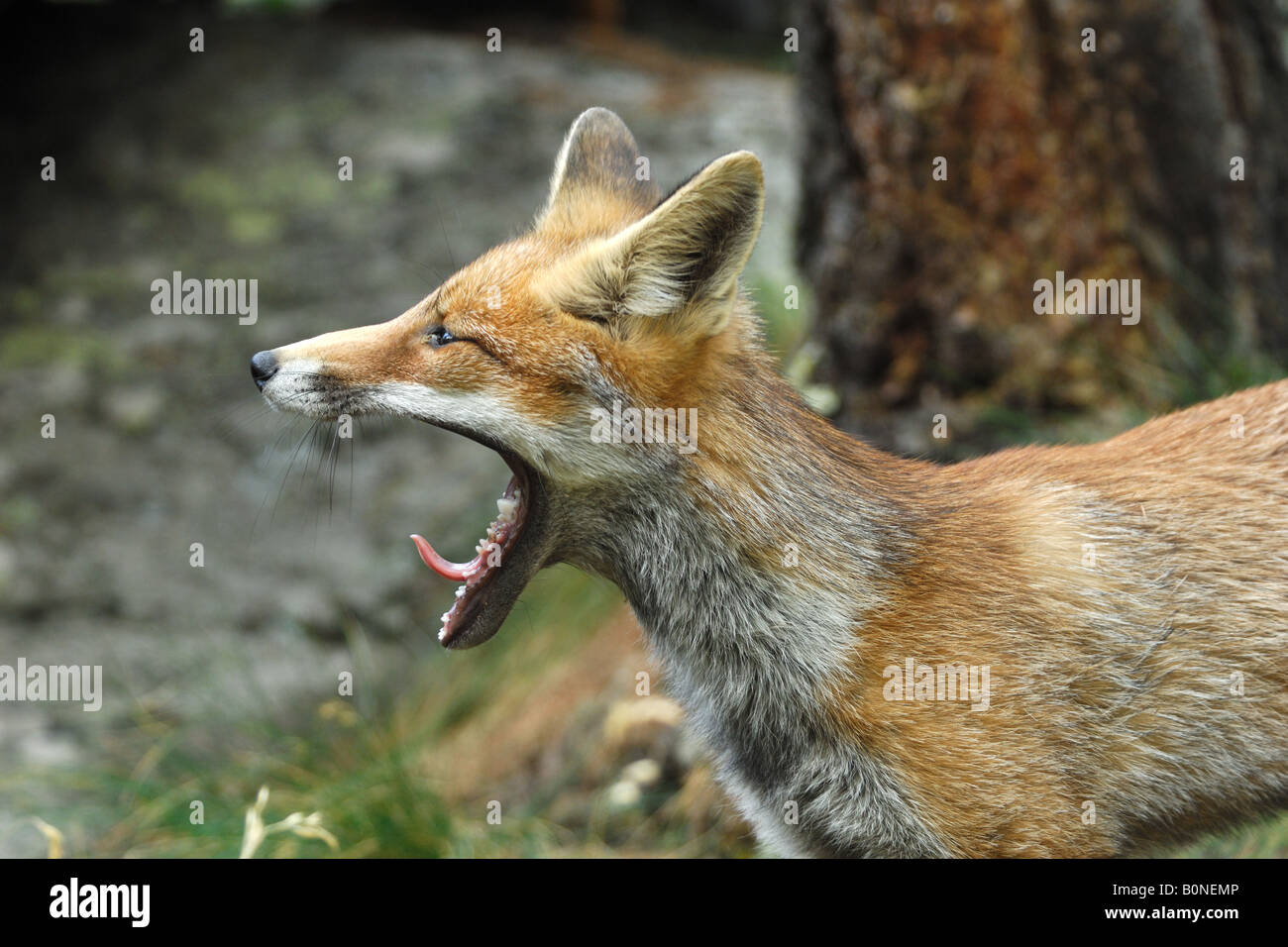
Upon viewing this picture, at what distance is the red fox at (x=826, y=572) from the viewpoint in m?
3.74

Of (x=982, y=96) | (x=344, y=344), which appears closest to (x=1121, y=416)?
(x=982, y=96)

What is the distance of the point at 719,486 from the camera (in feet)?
12.6

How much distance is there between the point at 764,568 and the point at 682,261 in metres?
1.03

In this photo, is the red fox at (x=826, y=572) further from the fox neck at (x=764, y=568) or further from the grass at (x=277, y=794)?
the grass at (x=277, y=794)

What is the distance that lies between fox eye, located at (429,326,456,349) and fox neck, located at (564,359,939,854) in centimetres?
73

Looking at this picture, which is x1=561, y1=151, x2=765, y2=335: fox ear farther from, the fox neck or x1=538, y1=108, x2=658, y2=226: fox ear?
x1=538, y1=108, x2=658, y2=226: fox ear

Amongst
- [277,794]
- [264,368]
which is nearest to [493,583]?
[264,368]

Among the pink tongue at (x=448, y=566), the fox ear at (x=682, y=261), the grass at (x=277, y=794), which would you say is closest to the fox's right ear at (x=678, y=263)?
the fox ear at (x=682, y=261)

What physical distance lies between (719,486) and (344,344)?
1.33 metres

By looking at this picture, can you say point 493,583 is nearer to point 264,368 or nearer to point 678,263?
point 264,368

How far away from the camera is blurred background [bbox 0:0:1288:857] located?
6.21 m

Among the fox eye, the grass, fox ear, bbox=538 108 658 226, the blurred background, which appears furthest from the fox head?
the grass

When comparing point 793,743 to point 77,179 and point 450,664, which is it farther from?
point 77,179

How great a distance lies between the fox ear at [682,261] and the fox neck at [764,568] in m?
0.30
